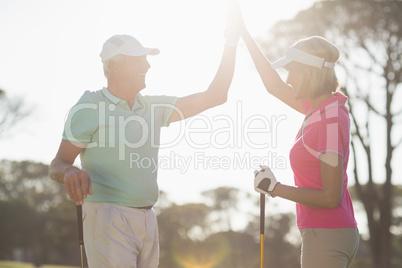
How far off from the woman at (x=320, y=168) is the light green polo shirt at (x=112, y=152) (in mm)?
814

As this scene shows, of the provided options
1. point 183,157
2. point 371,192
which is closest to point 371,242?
point 371,192

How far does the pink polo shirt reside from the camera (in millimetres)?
3629

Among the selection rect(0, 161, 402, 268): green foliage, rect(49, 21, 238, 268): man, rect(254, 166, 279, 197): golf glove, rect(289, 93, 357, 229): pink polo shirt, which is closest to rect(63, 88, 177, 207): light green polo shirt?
rect(49, 21, 238, 268): man

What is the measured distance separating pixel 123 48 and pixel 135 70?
189mm

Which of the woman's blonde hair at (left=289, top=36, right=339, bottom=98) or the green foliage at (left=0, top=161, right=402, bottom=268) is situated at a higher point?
the woman's blonde hair at (left=289, top=36, right=339, bottom=98)

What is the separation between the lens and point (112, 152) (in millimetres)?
4098

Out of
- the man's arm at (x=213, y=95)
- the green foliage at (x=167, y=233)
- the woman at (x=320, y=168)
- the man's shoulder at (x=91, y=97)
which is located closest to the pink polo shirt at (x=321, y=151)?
the woman at (x=320, y=168)

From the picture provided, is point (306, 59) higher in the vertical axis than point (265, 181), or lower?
higher

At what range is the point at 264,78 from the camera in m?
5.20

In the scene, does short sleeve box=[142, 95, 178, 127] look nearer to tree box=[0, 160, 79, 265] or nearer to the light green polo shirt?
the light green polo shirt

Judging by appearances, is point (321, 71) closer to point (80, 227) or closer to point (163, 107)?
point (163, 107)

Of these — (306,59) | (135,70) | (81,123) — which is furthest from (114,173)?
(306,59)

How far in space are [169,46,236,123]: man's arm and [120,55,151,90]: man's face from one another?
37 centimetres

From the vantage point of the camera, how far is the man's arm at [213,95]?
15.5 ft
